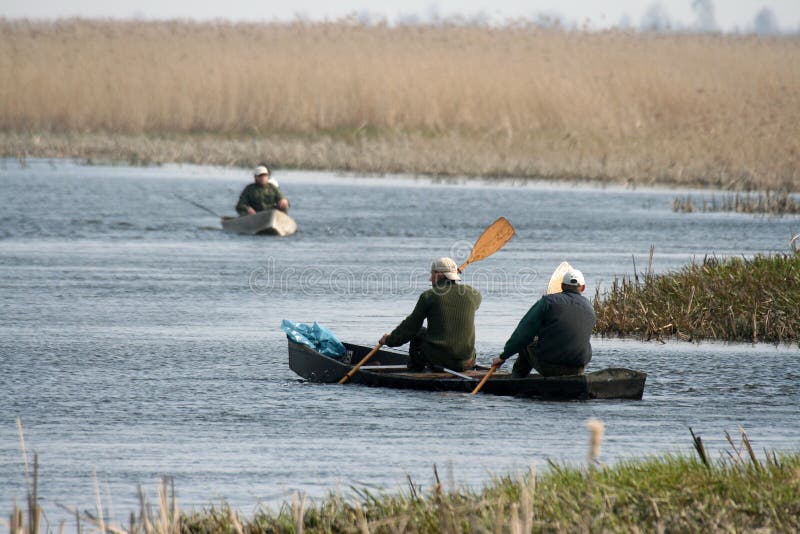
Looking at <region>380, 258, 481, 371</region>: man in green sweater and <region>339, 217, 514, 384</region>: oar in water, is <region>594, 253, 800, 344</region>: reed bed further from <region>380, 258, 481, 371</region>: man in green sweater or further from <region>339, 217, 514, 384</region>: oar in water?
<region>380, 258, 481, 371</region>: man in green sweater

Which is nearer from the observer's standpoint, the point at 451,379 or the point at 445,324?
the point at 451,379

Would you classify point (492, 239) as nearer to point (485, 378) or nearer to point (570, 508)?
point (485, 378)

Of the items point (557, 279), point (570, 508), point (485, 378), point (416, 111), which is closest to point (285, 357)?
point (485, 378)

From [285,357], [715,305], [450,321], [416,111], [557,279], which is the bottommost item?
[285,357]

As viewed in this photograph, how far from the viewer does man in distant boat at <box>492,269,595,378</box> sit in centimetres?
1233

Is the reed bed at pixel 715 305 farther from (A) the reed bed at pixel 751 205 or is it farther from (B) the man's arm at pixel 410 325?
(A) the reed bed at pixel 751 205

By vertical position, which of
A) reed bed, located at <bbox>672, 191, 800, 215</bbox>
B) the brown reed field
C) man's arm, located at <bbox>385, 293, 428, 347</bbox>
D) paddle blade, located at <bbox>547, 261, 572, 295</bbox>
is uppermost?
the brown reed field

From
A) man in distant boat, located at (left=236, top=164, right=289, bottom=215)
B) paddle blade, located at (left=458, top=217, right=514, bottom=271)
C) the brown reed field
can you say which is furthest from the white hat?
the brown reed field

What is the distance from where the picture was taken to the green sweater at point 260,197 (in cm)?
2678

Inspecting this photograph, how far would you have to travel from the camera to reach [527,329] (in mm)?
12383

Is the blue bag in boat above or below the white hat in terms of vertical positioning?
below

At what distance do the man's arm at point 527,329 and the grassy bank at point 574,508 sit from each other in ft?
13.2

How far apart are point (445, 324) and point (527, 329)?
35.5 inches

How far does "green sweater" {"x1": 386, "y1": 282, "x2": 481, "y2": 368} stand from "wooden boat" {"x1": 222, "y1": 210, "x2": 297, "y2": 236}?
13.7m
